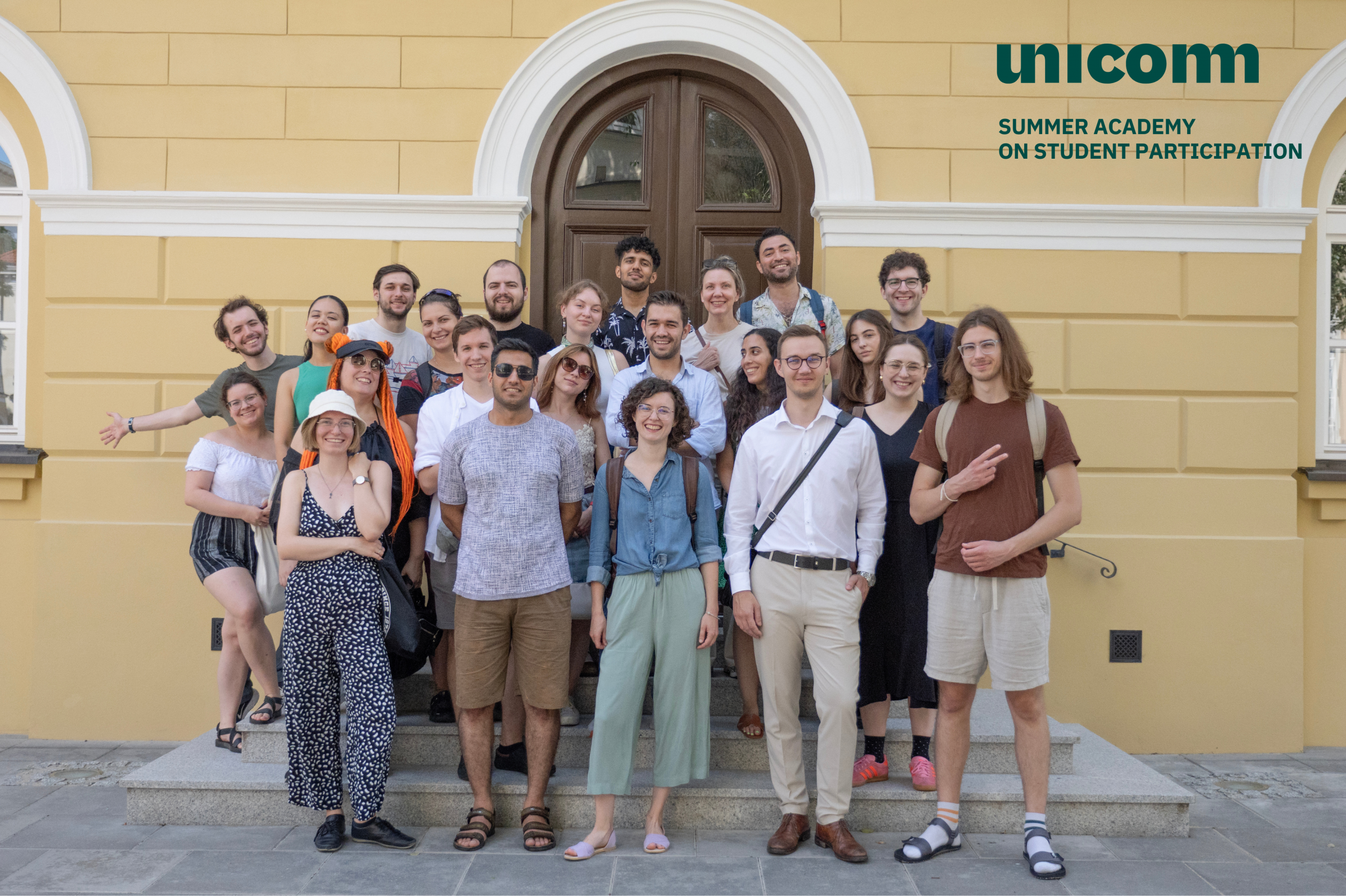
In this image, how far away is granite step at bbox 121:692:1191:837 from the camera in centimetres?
388

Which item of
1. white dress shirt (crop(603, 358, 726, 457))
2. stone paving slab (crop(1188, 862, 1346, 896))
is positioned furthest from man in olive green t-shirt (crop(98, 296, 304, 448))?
stone paving slab (crop(1188, 862, 1346, 896))

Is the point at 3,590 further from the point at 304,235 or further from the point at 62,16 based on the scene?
the point at 62,16

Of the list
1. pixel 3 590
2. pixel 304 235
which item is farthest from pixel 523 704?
pixel 3 590

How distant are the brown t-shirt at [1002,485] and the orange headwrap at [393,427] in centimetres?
212

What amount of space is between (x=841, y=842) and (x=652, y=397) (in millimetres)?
1778

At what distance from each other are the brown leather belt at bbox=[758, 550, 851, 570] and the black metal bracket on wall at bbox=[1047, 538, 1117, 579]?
93.2 inches

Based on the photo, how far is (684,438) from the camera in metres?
3.77

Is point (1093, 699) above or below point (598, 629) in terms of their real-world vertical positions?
below

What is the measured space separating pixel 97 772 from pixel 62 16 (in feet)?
13.6

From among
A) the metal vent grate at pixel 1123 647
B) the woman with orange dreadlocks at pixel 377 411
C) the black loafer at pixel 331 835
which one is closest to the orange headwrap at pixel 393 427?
the woman with orange dreadlocks at pixel 377 411

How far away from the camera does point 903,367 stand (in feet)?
12.4

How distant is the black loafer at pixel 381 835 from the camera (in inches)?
144

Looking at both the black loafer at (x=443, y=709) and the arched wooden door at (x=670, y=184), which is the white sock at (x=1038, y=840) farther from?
the arched wooden door at (x=670, y=184)

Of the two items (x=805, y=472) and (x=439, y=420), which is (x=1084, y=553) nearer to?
(x=805, y=472)
